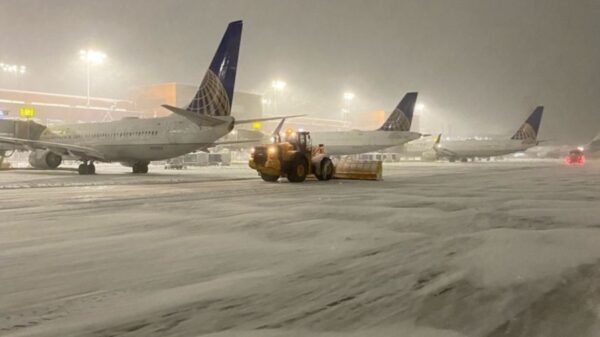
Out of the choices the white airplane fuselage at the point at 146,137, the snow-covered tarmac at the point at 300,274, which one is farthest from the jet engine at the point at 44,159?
the snow-covered tarmac at the point at 300,274

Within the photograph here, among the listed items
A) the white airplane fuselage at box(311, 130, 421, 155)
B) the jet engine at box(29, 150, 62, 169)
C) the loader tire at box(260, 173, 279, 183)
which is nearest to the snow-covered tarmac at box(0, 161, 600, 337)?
the loader tire at box(260, 173, 279, 183)

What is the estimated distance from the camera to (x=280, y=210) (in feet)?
28.9

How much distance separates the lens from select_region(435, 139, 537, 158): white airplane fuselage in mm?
53625

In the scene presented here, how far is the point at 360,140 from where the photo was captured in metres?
45.4

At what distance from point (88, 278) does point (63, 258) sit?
0.98 meters

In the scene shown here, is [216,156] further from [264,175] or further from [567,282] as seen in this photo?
[567,282]

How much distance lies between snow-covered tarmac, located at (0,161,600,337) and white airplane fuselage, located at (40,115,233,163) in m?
14.0

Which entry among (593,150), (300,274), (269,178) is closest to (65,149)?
(269,178)

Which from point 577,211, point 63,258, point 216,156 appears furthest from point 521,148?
point 63,258

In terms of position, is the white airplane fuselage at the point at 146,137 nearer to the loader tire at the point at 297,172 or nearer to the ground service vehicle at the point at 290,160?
the ground service vehicle at the point at 290,160

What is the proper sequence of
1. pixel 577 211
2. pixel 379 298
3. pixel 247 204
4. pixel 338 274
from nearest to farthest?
pixel 379 298 → pixel 338 274 → pixel 577 211 → pixel 247 204

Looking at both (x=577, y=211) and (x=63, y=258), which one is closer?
(x=63, y=258)

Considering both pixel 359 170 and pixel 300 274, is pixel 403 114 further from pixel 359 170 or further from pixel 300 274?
pixel 300 274

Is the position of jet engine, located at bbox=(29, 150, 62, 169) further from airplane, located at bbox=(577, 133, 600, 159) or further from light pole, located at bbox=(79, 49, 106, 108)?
airplane, located at bbox=(577, 133, 600, 159)
